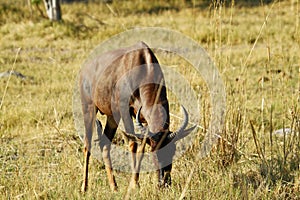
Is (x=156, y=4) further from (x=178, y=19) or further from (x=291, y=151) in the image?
(x=291, y=151)

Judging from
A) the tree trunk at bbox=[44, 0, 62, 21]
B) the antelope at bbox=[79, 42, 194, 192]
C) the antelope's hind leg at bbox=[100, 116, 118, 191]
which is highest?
the antelope at bbox=[79, 42, 194, 192]

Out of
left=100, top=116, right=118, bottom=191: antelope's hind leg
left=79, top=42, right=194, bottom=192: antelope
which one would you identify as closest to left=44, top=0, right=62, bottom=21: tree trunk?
left=79, top=42, right=194, bottom=192: antelope

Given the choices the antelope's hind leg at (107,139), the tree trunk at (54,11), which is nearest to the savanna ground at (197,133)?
the antelope's hind leg at (107,139)

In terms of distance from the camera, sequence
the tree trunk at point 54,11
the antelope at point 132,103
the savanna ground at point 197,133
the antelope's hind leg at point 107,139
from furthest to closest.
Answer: the tree trunk at point 54,11
the antelope's hind leg at point 107,139
the savanna ground at point 197,133
the antelope at point 132,103

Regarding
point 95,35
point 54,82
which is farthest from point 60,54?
point 54,82

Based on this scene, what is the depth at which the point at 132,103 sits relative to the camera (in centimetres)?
457

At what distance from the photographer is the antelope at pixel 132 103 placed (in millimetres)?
4020

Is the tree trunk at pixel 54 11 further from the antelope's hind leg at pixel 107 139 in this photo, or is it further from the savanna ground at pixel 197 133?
the antelope's hind leg at pixel 107 139

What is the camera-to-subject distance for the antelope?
402 cm

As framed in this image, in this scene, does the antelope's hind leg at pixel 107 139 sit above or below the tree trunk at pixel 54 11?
above

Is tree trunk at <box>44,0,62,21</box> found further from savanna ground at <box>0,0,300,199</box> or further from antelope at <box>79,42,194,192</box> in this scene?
antelope at <box>79,42,194,192</box>

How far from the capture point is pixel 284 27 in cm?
1565

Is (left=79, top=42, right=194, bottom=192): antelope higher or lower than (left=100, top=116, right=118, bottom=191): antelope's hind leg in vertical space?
higher

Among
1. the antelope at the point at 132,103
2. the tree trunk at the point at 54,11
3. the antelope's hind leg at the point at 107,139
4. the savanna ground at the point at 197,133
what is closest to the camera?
the antelope at the point at 132,103
